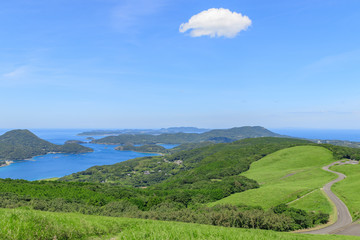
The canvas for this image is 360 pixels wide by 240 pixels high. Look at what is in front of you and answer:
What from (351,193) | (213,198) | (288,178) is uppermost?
(351,193)

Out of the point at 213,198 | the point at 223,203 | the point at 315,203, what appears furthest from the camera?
the point at 213,198

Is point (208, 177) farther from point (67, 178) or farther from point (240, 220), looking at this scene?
point (67, 178)

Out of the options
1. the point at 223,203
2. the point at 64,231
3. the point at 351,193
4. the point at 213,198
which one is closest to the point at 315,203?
the point at 351,193

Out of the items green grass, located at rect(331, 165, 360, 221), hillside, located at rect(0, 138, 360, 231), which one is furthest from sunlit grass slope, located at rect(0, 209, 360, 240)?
green grass, located at rect(331, 165, 360, 221)

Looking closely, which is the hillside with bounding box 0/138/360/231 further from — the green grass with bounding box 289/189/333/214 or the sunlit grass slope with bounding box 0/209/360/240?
the sunlit grass slope with bounding box 0/209/360/240

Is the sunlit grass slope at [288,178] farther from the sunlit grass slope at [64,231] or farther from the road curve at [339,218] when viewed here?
the sunlit grass slope at [64,231]

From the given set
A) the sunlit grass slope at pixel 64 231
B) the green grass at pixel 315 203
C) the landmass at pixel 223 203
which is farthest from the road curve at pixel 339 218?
the sunlit grass slope at pixel 64 231

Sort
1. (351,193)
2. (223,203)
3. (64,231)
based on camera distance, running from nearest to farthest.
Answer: (64,231) → (351,193) → (223,203)

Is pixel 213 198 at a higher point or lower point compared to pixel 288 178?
lower

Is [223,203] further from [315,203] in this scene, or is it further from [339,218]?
[339,218]

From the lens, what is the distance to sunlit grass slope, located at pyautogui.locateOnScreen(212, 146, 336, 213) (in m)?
59.8

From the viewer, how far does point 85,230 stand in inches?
536

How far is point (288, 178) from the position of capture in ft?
290

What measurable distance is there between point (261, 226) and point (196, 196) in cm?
4428
